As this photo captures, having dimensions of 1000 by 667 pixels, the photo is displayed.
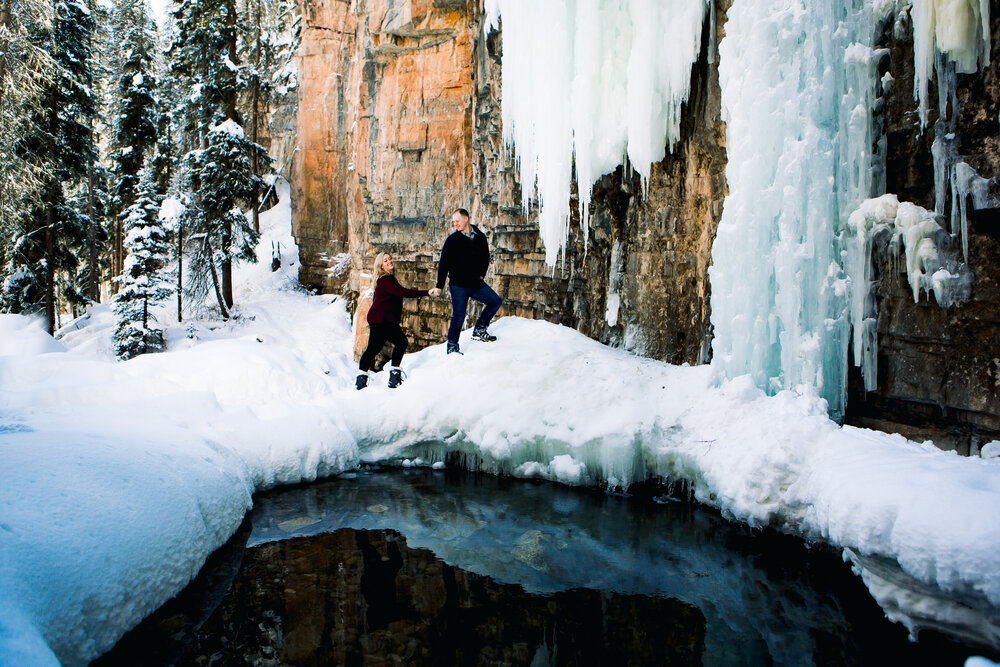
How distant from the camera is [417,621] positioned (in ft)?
13.5

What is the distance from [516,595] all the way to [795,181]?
4.37 meters

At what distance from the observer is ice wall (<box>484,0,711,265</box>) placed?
7727 millimetres

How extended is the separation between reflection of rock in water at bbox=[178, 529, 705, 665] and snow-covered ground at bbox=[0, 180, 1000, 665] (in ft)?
1.91

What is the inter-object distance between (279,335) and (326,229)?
226 inches

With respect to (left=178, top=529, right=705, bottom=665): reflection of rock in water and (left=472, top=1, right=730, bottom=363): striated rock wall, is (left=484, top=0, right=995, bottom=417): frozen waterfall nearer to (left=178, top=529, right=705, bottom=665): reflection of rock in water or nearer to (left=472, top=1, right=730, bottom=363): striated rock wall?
(left=472, top=1, right=730, bottom=363): striated rock wall

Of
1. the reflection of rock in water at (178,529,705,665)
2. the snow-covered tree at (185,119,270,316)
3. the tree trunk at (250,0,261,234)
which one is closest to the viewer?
the reflection of rock in water at (178,529,705,665)

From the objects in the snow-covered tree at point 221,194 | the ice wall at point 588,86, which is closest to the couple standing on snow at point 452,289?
the ice wall at point 588,86

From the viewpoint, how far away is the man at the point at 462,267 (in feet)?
25.3

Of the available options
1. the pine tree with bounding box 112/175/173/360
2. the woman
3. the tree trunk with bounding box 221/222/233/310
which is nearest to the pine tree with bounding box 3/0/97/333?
the pine tree with bounding box 112/175/173/360

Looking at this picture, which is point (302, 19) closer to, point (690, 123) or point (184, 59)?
point (184, 59)

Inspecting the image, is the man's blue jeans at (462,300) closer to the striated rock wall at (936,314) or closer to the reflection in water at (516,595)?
the reflection in water at (516,595)

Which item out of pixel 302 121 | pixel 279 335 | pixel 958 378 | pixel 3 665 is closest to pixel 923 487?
pixel 958 378

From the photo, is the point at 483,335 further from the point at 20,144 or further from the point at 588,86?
the point at 20,144

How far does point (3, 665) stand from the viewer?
242 centimetres
